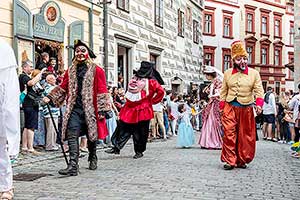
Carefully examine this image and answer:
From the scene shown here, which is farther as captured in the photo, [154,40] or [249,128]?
[154,40]

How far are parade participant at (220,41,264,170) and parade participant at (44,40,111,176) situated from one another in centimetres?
197

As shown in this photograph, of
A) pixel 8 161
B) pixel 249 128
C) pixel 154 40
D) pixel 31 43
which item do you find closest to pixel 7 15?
pixel 31 43

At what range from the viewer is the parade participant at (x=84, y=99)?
8.18 meters

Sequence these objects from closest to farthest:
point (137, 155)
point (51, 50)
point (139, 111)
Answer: point (137, 155) < point (139, 111) < point (51, 50)

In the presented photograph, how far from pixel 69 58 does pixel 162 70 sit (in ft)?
33.0

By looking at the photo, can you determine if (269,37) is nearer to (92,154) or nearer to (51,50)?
(51,50)

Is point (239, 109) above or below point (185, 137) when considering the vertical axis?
above

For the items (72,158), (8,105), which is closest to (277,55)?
(72,158)

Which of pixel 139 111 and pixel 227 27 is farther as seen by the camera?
pixel 227 27

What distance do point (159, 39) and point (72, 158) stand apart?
1679 centimetres

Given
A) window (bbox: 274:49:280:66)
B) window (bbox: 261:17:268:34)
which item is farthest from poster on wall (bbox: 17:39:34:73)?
window (bbox: 274:49:280:66)

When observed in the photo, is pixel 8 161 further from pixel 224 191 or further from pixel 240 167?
pixel 240 167

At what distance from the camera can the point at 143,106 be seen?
10641 mm

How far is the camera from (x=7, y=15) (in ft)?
39.8
